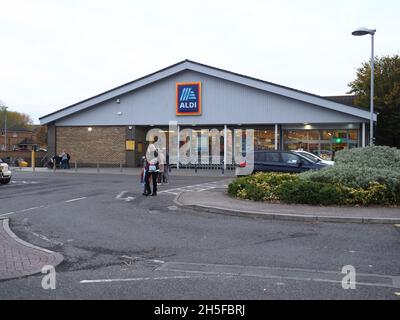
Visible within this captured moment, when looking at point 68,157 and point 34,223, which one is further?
point 68,157

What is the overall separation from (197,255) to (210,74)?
2568cm

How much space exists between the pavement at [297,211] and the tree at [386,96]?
27624 millimetres

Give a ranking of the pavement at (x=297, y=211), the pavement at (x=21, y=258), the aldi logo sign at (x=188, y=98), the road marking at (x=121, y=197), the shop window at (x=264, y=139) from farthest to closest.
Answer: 1. the shop window at (x=264, y=139)
2. the aldi logo sign at (x=188, y=98)
3. the road marking at (x=121, y=197)
4. the pavement at (x=297, y=211)
5. the pavement at (x=21, y=258)

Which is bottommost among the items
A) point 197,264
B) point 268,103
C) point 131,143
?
point 197,264

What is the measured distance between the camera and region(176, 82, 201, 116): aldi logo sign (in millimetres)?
32438

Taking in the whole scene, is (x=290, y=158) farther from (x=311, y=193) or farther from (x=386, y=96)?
(x=386, y=96)

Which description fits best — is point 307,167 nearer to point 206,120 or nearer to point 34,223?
point 34,223

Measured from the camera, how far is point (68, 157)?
35.0 m

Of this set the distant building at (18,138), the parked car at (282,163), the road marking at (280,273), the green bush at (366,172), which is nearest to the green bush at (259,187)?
the green bush at (366,172)

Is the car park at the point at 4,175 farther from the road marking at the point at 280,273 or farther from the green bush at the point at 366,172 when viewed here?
the road marking at the point at 280,273

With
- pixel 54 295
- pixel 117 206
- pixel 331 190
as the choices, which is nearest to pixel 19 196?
pixel 117 206

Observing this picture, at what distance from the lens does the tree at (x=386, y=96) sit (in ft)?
120

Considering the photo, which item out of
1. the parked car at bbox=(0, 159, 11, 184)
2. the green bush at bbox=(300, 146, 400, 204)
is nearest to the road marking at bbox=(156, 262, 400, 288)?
the green bush at bbox=(300, 146, 400, 204)

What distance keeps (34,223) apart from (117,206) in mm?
3043
